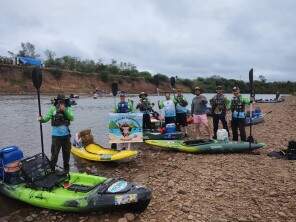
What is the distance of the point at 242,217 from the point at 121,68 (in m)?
111

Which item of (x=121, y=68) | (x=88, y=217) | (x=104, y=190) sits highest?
(x=121, y=68)

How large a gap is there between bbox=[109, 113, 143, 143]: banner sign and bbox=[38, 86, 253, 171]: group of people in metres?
0.98

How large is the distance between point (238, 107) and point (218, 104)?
0.91 m

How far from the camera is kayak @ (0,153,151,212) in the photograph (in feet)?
23.6


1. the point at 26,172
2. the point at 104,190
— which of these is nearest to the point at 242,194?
the point at 104,190

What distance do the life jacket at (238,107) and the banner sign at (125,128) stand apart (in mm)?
3279

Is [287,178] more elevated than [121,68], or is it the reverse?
[121,68]

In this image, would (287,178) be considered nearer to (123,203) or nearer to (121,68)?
(123,203)

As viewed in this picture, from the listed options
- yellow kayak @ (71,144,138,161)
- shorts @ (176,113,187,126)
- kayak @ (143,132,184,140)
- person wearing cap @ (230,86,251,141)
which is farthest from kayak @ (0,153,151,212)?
shorts @ (176,113,187,126)

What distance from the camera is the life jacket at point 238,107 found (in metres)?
13.2

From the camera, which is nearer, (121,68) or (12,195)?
(12,195)

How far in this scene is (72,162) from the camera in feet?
42.9

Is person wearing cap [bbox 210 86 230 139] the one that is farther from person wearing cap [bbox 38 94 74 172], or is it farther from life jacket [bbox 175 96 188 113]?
person wearing cap [bbox 38 94 74 172]

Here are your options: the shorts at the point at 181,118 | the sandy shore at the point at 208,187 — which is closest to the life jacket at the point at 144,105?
the shorts at the point at 181,118
